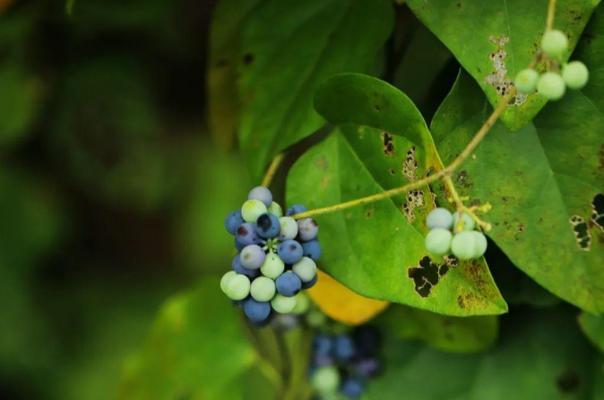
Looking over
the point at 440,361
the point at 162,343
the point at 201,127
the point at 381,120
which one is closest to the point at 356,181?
the point at 381,120

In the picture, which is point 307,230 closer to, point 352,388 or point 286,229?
point 286,229

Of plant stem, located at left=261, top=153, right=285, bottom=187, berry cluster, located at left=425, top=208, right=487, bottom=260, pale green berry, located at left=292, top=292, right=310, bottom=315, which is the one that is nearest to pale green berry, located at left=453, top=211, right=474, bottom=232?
berry cluster, located at left=425, top=208, right=487, bottom=260

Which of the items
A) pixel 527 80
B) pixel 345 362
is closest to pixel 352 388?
pixel 345 362

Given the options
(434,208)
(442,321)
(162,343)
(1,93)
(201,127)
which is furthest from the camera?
(201,127)

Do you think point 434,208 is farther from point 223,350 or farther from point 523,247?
point 223,350

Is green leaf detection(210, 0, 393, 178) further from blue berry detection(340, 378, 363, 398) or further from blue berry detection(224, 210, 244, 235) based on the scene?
blue berry detection(340, 378, 363, 398)

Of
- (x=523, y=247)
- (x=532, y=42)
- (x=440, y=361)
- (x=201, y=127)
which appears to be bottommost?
(x=201, y=127)
